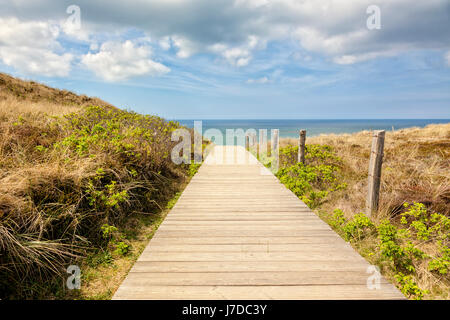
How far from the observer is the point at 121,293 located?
82.7 inches

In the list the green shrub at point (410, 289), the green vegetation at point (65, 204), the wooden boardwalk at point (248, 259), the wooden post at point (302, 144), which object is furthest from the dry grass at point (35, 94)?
the green shrub at point (410, 289)

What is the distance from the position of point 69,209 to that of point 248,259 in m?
2.56

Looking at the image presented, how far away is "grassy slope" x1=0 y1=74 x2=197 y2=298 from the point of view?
2.64m

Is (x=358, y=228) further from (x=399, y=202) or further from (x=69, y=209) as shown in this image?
(x=69, y=209)

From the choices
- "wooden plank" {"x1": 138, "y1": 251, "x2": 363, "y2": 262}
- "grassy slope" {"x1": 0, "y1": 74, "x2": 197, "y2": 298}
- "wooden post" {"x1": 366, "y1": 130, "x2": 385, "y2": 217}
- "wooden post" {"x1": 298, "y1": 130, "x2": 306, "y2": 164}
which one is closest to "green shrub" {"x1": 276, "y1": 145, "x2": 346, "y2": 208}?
"wooden post" {"x1": 298, "y1": 130, "x2": 306, "y2": 164}

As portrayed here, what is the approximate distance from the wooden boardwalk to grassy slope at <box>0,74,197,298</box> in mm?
732

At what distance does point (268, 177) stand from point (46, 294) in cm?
553

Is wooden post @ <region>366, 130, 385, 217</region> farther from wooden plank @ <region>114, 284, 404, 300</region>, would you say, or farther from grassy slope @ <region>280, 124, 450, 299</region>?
wooden plank @ <region>114, 284, 404, 300</region>

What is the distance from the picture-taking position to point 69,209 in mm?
3320

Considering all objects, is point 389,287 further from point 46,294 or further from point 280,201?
point 46,294

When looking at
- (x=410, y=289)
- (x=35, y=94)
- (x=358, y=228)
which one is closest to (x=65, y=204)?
(x=410, y=289)

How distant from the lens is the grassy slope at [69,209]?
2.64 metres
